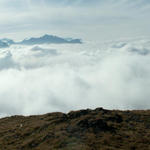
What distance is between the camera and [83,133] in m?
36.2

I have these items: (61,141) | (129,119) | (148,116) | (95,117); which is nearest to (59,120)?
(95,117)

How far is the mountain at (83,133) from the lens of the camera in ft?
107

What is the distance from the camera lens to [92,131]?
3728 cm

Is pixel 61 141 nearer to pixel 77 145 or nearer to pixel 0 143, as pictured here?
pixel 77 145

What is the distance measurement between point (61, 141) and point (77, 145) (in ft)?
9.65

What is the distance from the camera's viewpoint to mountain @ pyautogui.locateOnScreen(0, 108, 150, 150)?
32.5 metres

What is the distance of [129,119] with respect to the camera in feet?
148

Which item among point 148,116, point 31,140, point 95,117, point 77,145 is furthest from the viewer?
point 148,116

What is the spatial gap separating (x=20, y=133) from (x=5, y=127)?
26.1 feet

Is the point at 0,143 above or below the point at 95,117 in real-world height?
below

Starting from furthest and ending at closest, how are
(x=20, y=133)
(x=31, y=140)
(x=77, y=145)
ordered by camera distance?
(x=20, y=133), (x=31, y=140), (x=77, y=145)

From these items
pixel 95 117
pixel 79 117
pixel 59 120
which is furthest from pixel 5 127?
pixel 95 117

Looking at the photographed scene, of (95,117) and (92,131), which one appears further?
(95,117)

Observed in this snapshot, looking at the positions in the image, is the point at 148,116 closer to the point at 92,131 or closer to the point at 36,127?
the point at 92,131
